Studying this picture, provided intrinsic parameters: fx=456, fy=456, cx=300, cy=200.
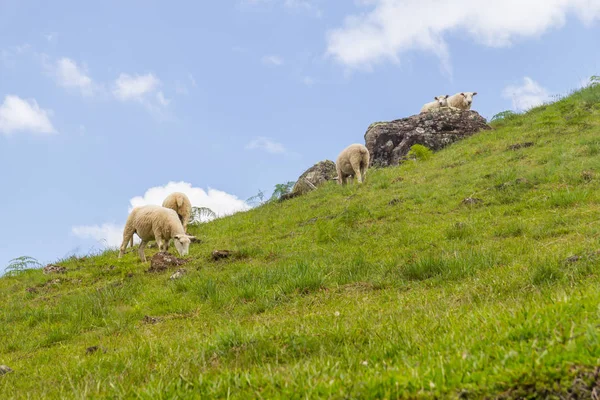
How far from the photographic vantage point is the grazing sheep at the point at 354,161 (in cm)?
1950

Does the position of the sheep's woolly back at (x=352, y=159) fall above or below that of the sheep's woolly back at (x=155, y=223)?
above

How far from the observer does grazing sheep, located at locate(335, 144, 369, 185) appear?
1950 centimetres

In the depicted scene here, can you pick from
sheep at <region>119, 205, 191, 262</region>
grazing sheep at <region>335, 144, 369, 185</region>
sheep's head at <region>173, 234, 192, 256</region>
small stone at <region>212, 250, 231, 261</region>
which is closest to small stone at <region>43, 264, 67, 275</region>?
sheep at <region>119, 205, 191, 262</region>

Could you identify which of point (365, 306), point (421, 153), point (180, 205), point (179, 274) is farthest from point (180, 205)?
point (365, 306)

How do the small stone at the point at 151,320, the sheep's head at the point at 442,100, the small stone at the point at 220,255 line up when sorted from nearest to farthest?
the small stone at the point at 151,320 < the small stone at the point at 220,255 < the sheep's head at the point at 442,100

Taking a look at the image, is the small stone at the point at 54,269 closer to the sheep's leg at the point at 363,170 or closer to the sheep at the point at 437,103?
the sheep's leg at the point at 363,170

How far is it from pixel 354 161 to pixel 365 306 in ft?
48.3

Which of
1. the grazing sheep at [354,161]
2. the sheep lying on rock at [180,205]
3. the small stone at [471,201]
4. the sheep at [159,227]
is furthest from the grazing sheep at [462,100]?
the sheep at [159,227]

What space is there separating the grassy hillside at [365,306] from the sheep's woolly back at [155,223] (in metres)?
1.35

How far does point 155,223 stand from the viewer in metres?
13.8

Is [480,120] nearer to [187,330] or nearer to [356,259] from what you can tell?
[356,259]

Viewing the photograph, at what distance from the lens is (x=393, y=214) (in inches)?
473

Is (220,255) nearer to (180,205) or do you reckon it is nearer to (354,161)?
(180,205)

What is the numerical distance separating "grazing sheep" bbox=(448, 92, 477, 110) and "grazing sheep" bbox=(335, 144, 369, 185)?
40.6 feet
